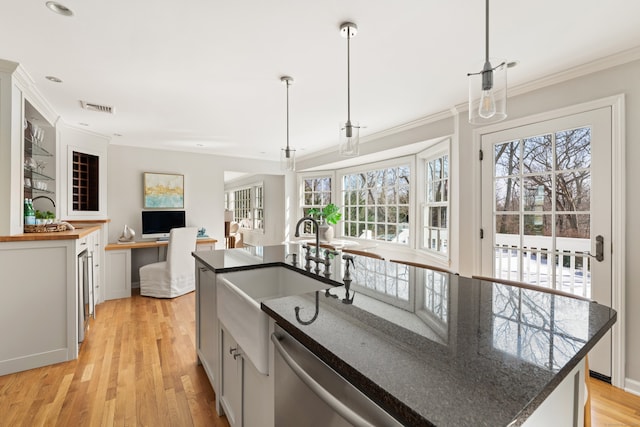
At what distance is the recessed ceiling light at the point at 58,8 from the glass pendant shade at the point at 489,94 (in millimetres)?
2055

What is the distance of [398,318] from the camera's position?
89 centimetres

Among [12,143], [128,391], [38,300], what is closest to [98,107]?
[12,143]

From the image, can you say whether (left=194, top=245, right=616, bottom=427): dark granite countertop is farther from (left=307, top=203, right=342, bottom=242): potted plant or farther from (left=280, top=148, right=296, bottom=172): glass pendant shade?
(left=307, top=203, right=342, bottom=242): potted plant

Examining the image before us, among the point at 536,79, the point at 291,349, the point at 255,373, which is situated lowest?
the point at 255,373

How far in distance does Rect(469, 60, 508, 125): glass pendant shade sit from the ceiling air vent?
10.9ft

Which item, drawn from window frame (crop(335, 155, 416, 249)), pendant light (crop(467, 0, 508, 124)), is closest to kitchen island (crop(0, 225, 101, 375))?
pendant light (crop(467, 0, 508, 124))

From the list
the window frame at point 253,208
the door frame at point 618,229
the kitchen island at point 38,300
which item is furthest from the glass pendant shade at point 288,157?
the window frame at point 253,208

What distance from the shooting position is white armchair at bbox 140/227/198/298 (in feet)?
13.1

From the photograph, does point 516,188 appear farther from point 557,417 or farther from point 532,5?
point 557,417

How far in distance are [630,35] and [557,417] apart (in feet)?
7.54

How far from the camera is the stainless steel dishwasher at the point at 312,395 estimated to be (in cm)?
61

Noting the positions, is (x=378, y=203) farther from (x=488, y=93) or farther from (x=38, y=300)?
(x=38, y=300)

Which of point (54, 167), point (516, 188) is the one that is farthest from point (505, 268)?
point (54, 167)

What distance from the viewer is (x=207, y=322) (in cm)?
202
